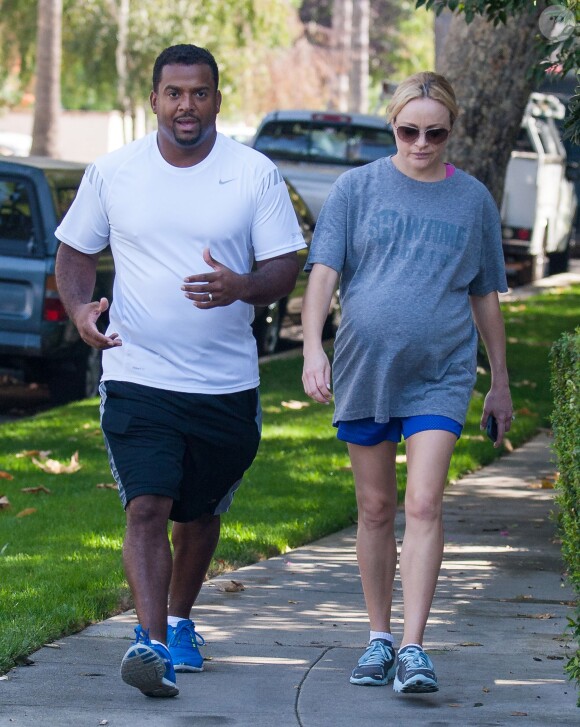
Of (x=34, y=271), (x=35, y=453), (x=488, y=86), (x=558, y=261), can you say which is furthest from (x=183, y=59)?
(x=558, y=261)

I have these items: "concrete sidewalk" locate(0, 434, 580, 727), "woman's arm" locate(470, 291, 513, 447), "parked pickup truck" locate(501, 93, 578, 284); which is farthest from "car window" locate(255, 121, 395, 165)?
"woman's arm" locate(470, 291, 513, 447)

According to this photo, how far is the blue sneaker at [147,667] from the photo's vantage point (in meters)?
4.51

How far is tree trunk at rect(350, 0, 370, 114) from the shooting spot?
35156 mm

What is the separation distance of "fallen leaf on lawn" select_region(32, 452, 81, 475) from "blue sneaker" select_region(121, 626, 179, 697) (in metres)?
4.25

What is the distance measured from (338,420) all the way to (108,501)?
10.4 feet

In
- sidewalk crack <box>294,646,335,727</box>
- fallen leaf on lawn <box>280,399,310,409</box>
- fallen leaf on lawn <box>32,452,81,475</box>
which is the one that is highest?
sidewalk crack <box>294,646,335,727</box>

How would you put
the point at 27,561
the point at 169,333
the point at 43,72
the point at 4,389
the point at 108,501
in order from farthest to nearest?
the point at 43,72, the point at 4,389, the point at 108,501, the point at 27,561, the point at 169,333

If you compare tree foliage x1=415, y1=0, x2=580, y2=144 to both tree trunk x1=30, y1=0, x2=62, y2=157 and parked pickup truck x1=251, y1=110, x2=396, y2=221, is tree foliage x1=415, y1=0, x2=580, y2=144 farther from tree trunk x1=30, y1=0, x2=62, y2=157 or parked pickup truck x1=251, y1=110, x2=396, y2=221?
tree trunk x1=30, y1=0, x2=62, y2=157

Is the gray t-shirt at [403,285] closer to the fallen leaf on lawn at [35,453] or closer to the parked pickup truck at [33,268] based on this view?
the fallen leaf on lawn at [35,453]

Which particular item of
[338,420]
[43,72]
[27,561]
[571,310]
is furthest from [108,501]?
[43,72]

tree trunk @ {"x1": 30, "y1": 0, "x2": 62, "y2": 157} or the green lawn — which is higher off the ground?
tree trunk @ {"x1": 30, "y1": 0, "x2": 62, "y2": 157}

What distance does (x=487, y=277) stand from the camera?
200 inches

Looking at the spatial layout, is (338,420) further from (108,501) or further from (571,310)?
(571,310)

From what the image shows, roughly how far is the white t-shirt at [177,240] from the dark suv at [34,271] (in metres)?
5.49
